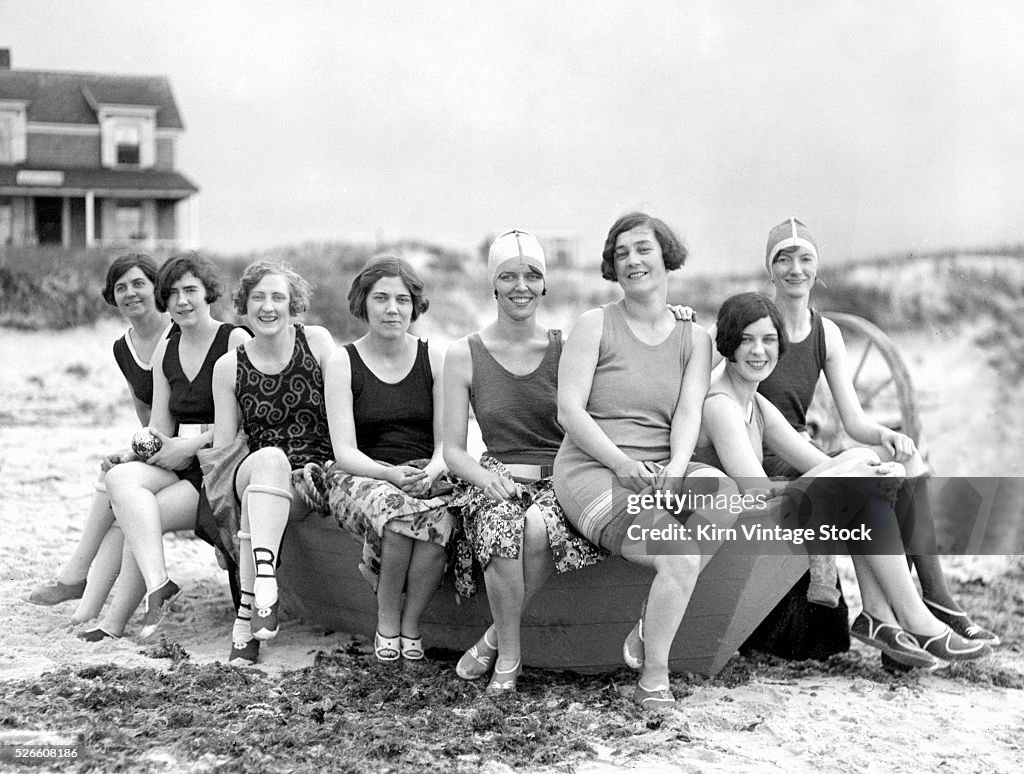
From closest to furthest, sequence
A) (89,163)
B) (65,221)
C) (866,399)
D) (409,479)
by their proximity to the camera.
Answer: (409,479)
(866,399)
(65,221)
(89,163)

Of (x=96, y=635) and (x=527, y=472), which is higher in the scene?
(x=527, y=472)

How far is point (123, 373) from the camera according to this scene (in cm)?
440

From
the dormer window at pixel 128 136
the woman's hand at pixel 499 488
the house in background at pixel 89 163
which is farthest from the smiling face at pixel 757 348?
the dormer window at pixel 128 136

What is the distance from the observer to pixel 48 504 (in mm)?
6285

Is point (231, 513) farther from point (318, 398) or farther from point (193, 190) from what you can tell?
point (193, 190)

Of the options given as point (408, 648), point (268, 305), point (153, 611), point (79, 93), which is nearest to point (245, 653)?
point (153, 611)

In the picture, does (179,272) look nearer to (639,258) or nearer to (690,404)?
(639,258)

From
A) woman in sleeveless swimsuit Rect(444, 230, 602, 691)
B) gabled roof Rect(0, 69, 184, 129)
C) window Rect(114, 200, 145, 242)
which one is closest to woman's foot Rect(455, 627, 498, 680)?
woman in sleeveless swimsuit Rect(444, 230, 602, 691)

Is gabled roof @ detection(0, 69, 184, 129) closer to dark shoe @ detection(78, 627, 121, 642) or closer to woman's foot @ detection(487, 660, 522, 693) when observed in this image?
dark shoe @ detection(78, 627, 121, 642)

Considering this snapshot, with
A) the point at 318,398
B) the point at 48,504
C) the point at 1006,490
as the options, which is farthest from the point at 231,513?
the point at 1006,490

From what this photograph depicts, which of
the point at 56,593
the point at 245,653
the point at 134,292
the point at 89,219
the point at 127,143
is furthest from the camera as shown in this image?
the point at 127,143

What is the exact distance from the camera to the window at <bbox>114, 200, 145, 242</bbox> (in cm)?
1902

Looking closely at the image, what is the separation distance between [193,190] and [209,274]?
50.8ft

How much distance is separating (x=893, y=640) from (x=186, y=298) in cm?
262
